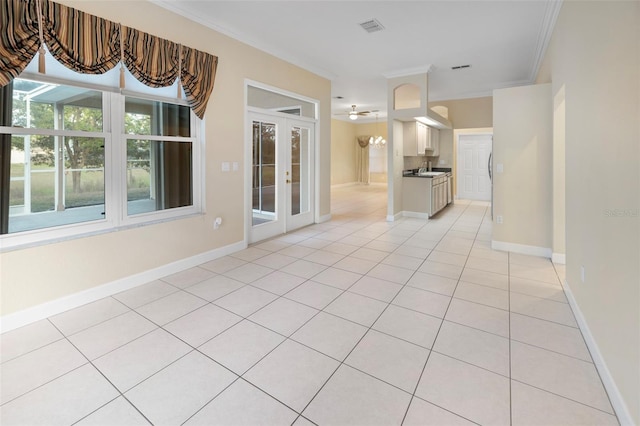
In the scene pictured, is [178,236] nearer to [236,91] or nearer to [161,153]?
[161,153]

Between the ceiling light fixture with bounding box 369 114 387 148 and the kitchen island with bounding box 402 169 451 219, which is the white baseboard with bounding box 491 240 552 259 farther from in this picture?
the ceiling light fixture with bounding box 369 114 387 148

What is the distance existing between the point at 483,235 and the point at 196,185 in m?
4.67

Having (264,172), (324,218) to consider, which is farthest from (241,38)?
(324,218)

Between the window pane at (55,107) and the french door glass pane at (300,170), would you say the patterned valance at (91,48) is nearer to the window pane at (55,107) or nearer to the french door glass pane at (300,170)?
the window pane at (55,107)

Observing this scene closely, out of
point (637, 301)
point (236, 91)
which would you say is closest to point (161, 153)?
point (236, 91)

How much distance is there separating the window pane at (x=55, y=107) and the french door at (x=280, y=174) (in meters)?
2.03

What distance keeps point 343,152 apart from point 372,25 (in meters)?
9.59

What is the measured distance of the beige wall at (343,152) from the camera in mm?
13133

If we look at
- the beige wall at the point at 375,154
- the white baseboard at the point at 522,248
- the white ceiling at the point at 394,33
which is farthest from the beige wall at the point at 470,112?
the beige wall at the point at 375,154

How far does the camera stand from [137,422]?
1.58m

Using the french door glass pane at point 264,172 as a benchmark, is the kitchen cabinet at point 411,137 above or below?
above

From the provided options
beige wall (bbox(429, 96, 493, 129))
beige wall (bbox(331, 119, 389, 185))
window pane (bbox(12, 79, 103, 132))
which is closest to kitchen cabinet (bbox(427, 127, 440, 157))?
beige wall (bbox(429, 96, 493, 129))

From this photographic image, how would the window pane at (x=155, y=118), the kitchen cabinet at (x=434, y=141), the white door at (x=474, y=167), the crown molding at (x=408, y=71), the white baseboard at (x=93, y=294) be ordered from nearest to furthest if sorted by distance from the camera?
the white baseboard at (x=93, y=294)
the window pane at (x=155, y=118)
the crown molding at (x=408, y=71)
the kitchen cabinet at (x=434, y=141)
the white door at (x=474, y=167)

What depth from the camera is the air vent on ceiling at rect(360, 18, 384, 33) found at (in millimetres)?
4046
